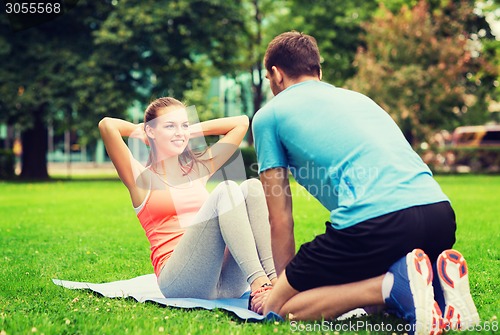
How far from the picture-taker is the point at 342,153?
344 cm

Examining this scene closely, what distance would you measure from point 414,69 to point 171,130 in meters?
23.0

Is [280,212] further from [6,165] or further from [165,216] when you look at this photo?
[6,165]

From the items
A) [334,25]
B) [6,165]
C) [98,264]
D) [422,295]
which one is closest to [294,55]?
[422,295]

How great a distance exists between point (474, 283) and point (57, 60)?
20561 millimetres

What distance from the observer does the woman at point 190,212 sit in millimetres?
4129

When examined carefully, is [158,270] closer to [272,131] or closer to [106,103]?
[272,131]

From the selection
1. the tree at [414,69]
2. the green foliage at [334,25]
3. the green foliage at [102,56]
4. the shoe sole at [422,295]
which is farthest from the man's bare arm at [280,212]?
the green foliage at [334,25]

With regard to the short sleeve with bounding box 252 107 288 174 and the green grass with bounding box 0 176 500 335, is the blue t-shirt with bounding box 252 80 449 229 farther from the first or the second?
the green grass with bounding box 0 176 500 335

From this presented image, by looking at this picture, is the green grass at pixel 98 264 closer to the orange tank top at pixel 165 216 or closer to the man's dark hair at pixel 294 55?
the orange tank top at pixel 165 216

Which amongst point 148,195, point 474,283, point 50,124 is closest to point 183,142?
point 148,195

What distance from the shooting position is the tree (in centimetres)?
2625

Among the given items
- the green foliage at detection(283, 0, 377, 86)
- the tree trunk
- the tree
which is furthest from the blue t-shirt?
the green foliage at detection(283, 0, 377, 86)

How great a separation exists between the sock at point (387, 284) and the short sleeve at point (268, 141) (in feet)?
2.78

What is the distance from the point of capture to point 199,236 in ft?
13.7
